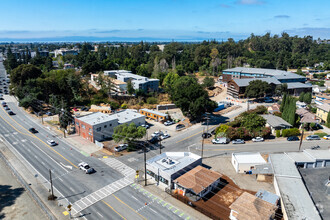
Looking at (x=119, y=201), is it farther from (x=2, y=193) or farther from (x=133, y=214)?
(x=2, y=193)

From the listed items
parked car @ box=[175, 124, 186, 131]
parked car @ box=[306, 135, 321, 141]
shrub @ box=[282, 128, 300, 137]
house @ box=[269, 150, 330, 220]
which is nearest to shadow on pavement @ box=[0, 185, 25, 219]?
parked car @ box=[175, 124, 186, 131]

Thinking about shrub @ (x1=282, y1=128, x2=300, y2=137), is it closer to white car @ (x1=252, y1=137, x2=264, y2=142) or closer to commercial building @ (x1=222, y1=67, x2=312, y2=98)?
white car @ (x1=252, y1=137, x2=264, y2=142)

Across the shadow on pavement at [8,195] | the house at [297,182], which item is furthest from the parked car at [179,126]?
the shadow on pavement at [8,195]

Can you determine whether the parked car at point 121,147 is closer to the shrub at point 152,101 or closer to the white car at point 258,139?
the white car at point 258,139

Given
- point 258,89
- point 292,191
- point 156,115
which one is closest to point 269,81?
point 258,89

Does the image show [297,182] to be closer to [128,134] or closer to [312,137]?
[312,137]

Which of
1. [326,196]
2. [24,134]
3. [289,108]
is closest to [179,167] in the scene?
[326,196]
